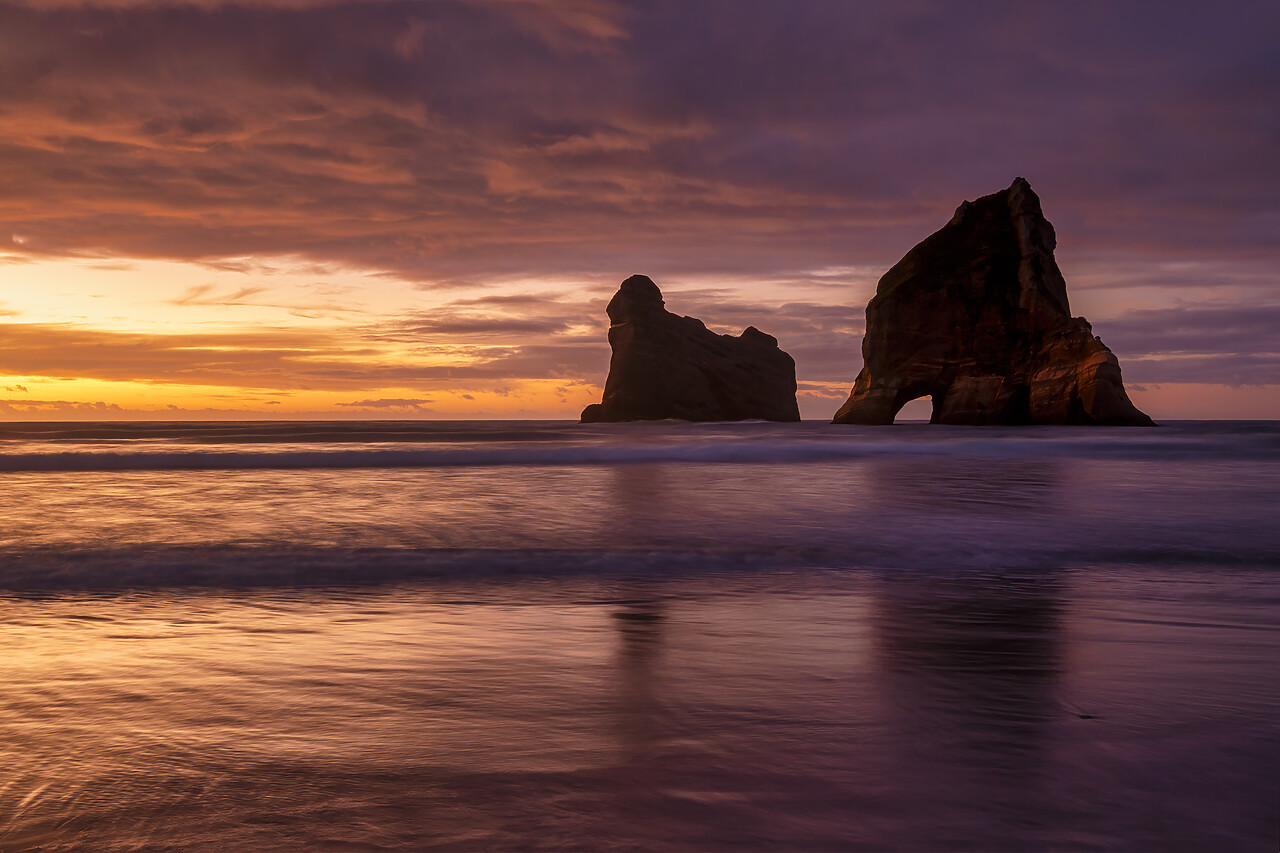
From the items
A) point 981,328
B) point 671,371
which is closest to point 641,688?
point 981,328

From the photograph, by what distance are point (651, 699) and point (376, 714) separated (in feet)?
3.73

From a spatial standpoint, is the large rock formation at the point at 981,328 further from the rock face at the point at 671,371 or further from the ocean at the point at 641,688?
the ocean at the point at 641,688

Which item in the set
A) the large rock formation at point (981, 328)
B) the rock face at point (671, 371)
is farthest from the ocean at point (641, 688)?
the rock face at point (671, 371)

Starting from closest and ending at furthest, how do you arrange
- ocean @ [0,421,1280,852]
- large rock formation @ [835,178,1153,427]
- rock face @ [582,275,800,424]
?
1. ocean @ [0,421,1280,852]
2. large rock formation @ [835,178,1153,427]
3. rock face @ [582,275,800,424]

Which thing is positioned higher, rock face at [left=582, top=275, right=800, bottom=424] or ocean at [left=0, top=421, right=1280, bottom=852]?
rock face at [left=582, top=275, right=800, bottom=424]

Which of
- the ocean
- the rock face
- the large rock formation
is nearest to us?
the ocean

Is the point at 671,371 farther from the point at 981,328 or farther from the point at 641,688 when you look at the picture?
the point at 641,688

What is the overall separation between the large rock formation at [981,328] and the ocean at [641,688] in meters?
59.6

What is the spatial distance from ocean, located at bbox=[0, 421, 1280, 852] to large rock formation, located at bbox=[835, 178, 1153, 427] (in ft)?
195

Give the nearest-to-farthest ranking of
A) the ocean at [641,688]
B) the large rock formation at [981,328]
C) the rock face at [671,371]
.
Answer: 1. the ocean at [641,688]
2. the large rock formation at [981,328]
3. the rock face at [671,371]

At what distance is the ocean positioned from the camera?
2.40 metres

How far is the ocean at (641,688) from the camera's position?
2.40 meters

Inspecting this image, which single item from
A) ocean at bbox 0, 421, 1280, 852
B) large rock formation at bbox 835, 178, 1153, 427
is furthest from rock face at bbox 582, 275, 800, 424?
ocean at bbox 0, 421, 1280, 852

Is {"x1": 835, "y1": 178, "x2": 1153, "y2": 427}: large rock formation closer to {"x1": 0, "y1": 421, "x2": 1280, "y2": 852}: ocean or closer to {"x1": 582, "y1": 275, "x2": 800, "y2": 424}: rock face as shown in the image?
{"x1": 582, "y1": 275, "x2": 800, "y2": 424}: rock face
